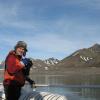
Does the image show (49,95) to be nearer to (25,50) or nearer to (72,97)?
(72,97)

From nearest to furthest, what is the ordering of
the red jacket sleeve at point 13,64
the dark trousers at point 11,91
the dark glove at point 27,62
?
the red jacket sleeve at point 13,64
the dark trousers at point 11,91
the dark glove at point 27,62

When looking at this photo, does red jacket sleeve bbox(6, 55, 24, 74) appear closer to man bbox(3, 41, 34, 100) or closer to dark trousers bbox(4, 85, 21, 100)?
man bbox(3, 41, 34, 100)

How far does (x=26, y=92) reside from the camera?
9.02m

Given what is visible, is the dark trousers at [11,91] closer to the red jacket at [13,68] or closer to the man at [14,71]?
the man at [14,71]

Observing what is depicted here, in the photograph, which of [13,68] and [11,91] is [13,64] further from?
[11,91]

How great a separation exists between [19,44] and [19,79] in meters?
0.66

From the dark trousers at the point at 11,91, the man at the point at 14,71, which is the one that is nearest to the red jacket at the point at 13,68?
the man at the point at 14,71

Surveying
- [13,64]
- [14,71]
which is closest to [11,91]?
[14,71]

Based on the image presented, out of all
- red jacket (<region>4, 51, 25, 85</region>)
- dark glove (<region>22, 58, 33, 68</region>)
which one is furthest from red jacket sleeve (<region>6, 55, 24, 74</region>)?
dark glove (<region>22, 58, 33, 68</region>)

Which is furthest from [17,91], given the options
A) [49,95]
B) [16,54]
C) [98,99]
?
[98,99]

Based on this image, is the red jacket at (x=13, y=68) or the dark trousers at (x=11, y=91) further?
the dark trousers at (x=11, y=91)

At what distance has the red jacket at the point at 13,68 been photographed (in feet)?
24.0

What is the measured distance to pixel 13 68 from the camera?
734 cm

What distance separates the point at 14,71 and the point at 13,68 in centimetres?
6
